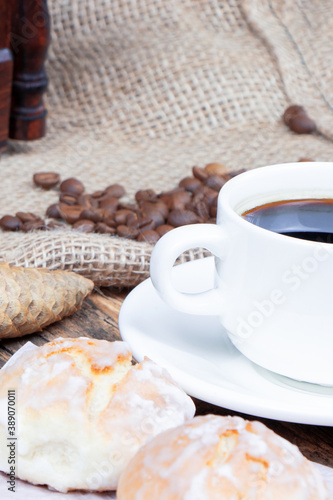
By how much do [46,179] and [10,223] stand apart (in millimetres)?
361

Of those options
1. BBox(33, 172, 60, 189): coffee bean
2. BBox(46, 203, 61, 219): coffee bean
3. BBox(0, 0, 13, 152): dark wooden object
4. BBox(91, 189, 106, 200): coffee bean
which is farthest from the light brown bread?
BBox(0, 0, 13, 152): dark wooden object

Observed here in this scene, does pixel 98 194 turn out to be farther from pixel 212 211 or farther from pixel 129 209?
pixel 212 211

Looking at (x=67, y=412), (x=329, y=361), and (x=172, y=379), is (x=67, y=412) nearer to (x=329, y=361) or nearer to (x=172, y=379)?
(x=172, y=379)

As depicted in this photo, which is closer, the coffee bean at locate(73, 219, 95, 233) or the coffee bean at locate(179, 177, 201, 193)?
the coffee bean at locate(73, 219, 95, 233)

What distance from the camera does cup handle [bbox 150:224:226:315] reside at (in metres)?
0.93

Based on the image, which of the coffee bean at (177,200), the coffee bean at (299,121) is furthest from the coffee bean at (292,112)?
the coffee bean at (177,200)

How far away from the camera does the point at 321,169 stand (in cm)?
106

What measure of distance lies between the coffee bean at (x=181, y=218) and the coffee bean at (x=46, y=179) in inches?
16.9

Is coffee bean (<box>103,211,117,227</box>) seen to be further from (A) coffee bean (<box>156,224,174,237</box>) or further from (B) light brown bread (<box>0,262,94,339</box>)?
(B) light brown bread (<box>0,262,94,339</box>)

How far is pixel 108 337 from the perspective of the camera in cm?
123

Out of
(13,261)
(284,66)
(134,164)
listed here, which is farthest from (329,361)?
(284,66)

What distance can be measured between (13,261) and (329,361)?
74cm

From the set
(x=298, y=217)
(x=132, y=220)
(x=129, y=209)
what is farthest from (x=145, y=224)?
(x=298, y=217)

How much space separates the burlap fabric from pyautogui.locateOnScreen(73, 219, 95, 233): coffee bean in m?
0.36
